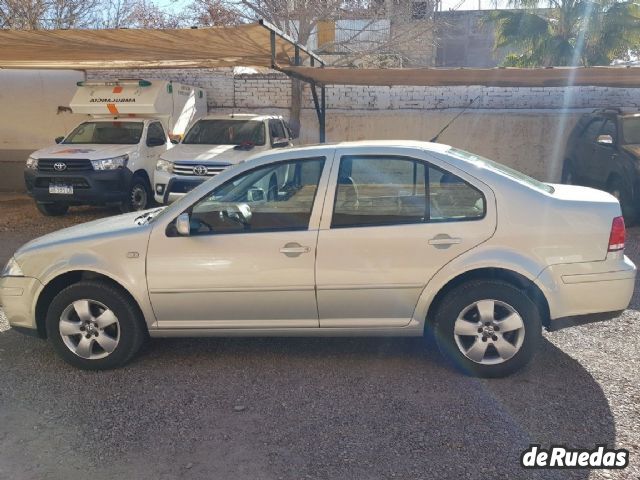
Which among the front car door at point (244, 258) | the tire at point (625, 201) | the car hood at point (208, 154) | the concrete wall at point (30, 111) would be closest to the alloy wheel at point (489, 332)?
the front car door at point (244, 258)

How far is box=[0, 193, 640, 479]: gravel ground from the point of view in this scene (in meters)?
2.97

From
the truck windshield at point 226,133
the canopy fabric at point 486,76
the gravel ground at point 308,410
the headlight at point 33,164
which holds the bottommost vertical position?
the gravel ground at point 308,410

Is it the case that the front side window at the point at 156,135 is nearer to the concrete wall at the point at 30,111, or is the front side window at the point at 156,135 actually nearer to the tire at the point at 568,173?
the concrete wall at the point at 30,111

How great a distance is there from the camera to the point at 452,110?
12375 mm

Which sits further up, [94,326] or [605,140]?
[605,140]

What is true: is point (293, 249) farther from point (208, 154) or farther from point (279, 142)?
point (279, 142)

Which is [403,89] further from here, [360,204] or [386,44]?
[360,204]

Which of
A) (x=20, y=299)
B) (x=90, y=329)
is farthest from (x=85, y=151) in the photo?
(x=90, y=329)

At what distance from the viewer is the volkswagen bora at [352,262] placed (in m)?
3.70

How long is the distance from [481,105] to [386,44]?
278 centimetres

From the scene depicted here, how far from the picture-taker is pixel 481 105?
12.4 m

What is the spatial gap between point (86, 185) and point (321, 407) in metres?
6.96

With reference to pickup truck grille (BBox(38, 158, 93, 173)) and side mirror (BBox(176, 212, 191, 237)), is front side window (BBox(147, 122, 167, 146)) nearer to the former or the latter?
pickup truck grille (BBox(38, 158, 93, 173))

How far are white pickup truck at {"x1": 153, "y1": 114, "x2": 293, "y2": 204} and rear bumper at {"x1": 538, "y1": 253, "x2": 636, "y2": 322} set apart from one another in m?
5.78
